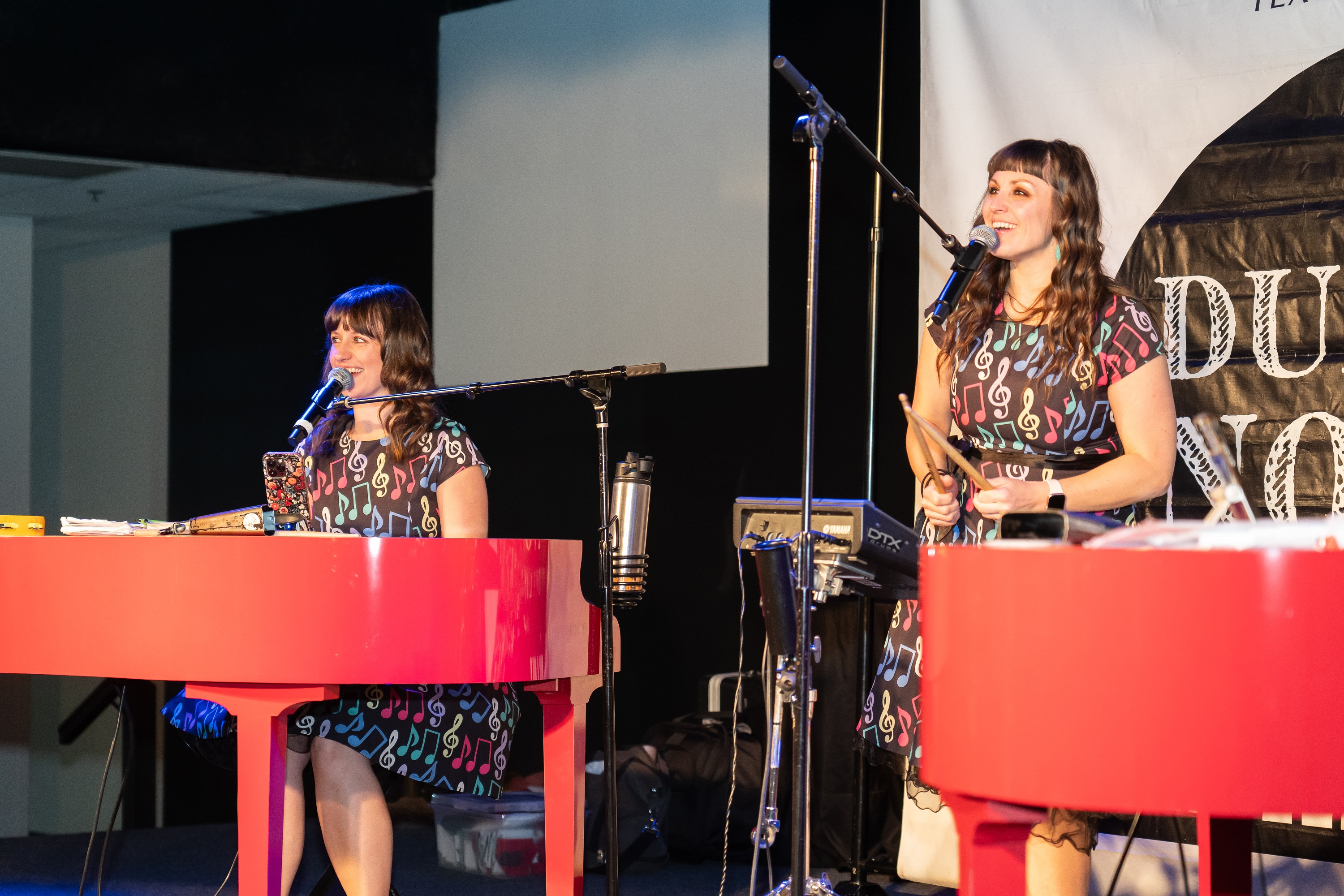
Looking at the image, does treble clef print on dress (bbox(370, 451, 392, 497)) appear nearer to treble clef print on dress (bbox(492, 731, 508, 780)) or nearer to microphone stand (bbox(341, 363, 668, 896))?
microphone stand (bbox(341, 363, 668, 896))

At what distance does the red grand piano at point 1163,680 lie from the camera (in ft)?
4.92

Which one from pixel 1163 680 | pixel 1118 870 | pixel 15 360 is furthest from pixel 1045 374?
pixel 15 360

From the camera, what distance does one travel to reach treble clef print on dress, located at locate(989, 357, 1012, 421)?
8.07 feet

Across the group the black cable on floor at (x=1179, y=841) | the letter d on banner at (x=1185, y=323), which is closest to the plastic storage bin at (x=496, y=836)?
the black cable on floor at (x=1179, y=841)

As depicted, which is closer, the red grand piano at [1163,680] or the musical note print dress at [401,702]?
the red grand piano at [1163,680]

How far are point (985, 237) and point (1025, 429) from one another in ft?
1.15

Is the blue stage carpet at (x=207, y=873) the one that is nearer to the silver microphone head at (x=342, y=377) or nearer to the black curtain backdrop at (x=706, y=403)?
the black curtain backdrop at (x=706, y=403)

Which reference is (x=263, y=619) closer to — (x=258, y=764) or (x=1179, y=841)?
(x=258, y=764)

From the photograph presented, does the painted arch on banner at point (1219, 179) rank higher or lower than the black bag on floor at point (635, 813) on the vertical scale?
higher

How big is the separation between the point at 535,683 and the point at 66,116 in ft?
8.91

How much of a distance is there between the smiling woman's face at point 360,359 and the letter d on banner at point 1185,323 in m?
1.87

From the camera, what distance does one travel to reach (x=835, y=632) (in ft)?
12.9

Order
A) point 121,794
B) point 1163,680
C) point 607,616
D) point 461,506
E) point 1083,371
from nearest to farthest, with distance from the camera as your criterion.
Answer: point 1163,680 → point 1083,371 → point 607,616 → point 461,506 → point 121,794

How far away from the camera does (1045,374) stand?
2434 millimetres
